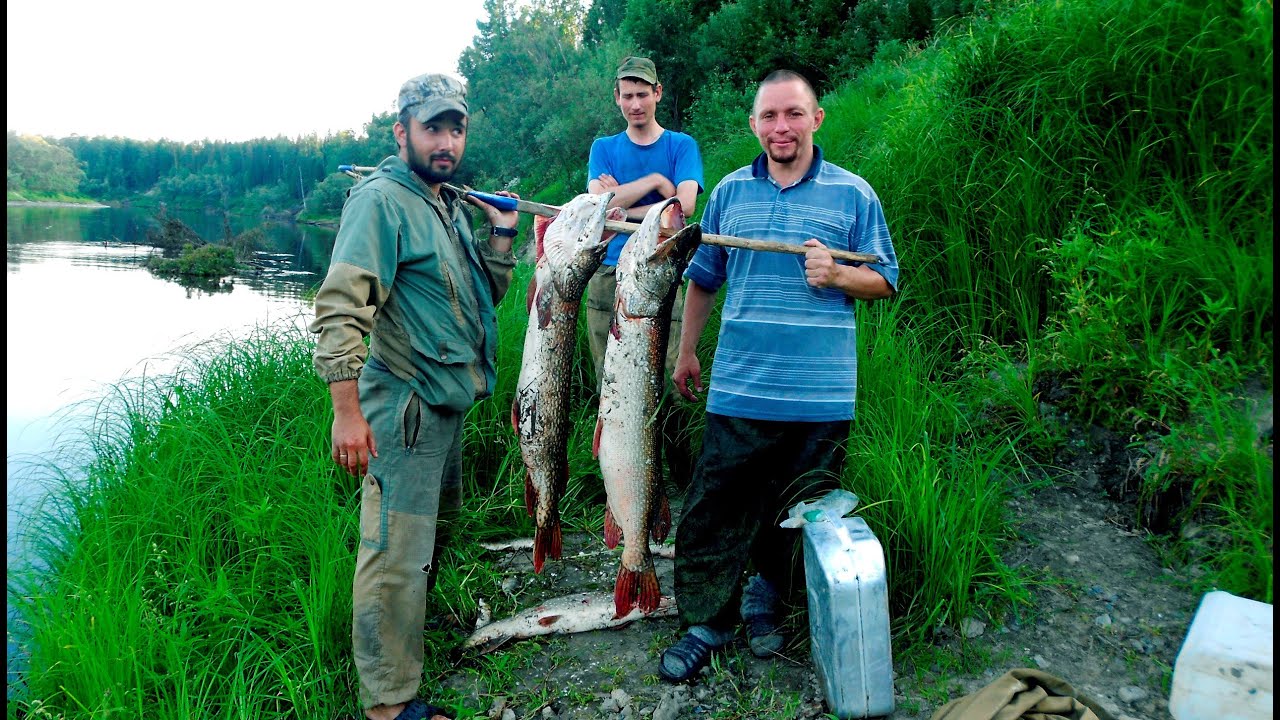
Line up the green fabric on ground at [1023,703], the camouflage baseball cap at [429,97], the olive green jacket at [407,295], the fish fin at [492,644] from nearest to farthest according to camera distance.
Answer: the green fabric on ground at [1023,703], the olive green jacket at [407,295], the camouflage baseball cap at [429,97], the fish fin at [492,644]

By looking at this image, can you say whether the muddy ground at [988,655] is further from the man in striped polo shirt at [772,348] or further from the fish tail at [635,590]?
the fish tail at [635,590]

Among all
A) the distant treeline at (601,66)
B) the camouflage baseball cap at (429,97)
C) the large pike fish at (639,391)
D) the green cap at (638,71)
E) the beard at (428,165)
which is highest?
the distant treeline at (601,66)

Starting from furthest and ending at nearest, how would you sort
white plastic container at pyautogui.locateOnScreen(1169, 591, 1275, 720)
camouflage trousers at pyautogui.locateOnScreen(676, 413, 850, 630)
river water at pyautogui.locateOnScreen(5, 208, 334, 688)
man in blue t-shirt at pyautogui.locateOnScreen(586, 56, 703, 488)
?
1. river water at pyautogui.locateOnScreen(5, 208, 334, 688)
2. man in blue t-shirt at pyautogui.locateOnScreen(586, 56, 703, 488)
3. camouflage trousers at pyautogui.locateOnScreen(676, 413, 850, 630)
4. white plastic container at pyautogui.locateOnScreen(1169, 591, 1275, 720)

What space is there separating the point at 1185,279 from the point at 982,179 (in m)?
1.65

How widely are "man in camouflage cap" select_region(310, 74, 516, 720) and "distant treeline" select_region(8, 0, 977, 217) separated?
145 cm

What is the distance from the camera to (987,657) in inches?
126

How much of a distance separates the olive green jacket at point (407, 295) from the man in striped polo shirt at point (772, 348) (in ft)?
3.18

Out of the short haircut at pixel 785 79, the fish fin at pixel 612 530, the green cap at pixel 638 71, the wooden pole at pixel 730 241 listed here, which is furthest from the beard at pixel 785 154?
the green cap at pixel 638 71

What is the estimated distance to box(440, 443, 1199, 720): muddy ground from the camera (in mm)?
3070

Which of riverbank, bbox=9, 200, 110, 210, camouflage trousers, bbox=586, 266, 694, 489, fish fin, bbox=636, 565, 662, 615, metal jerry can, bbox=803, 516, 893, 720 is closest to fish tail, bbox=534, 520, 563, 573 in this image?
fish fin, bbox=636, 565, 662, 615

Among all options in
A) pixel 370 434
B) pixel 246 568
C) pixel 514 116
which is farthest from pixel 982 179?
pixel 514 116

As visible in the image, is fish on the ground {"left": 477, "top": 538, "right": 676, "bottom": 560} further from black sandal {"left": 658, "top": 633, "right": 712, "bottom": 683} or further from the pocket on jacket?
the pocket on jacket

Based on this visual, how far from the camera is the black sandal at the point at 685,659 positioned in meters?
3.28

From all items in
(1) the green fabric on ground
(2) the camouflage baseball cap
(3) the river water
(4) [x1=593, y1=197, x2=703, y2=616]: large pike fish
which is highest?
(2) the camouflage baseball cap
